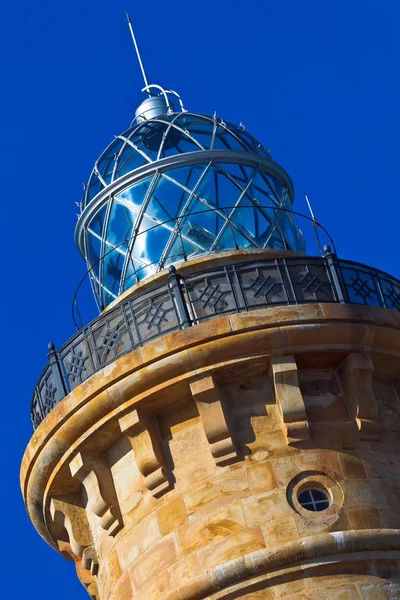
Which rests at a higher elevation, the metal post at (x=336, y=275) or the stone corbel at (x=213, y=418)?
the metal post at (x=336, y=275)

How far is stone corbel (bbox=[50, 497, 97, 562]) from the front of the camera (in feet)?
50.6

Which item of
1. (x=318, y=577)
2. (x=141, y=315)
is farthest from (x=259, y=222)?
(x=318, y=577)

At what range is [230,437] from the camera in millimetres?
14367

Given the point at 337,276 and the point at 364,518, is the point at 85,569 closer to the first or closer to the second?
the point at 364,518

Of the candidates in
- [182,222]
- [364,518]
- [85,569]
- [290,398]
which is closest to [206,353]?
[290,398]

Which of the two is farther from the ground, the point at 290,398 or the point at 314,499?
the point at 290,398

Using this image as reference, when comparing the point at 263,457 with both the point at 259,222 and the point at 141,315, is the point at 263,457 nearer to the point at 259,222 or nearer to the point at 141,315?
the point at 141,315

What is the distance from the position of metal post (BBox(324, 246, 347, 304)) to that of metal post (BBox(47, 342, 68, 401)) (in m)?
2.62

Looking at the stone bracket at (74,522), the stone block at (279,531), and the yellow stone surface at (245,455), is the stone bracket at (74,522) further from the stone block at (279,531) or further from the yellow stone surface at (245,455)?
the stone block at (279,531)

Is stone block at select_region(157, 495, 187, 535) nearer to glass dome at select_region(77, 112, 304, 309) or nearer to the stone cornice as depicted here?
the stone cornice

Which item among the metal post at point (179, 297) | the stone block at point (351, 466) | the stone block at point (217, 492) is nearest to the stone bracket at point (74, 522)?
the stone block at point (217, 492)

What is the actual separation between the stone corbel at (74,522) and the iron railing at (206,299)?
0.86 m

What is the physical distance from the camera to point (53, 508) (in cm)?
1559

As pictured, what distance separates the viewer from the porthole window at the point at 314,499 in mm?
14117
